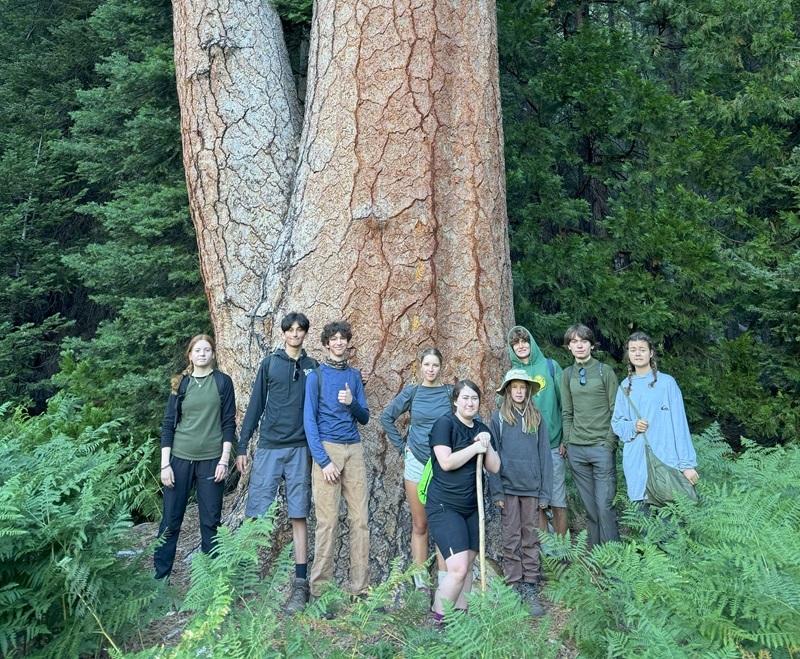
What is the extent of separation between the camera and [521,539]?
15.8 ft

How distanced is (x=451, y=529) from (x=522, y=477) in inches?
32.4

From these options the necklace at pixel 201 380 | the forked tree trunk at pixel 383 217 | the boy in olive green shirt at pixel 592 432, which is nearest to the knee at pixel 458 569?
the forked tree trunk at pixel 383 217

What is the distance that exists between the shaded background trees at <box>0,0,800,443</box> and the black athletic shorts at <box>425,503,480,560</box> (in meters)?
4.24

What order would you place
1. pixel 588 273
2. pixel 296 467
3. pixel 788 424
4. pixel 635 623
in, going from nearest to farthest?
pixel 635 623 < pixel 296 467 < pixel 788 424 < pixel 588 273

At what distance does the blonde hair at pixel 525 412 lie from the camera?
191 inches

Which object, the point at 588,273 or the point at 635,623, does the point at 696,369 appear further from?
the point at 635,623

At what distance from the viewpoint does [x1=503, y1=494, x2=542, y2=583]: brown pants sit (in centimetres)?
476

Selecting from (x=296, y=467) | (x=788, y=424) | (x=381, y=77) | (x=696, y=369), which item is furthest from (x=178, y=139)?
(x=788, y=424)

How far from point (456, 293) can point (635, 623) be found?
2.71 meters

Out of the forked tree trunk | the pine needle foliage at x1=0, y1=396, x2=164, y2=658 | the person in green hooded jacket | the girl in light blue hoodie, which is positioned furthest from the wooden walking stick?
the pine needle foliage at x1=0, y1=396, x2=164, y2=658

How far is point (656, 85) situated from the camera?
9.10m

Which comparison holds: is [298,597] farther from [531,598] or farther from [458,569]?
[531,598]

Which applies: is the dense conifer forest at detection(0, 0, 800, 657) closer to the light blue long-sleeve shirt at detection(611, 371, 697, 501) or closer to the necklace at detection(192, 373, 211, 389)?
the light blue long-sleeve shirt at detection(611, 371, 697, 501)

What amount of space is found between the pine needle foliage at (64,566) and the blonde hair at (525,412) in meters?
2.48
